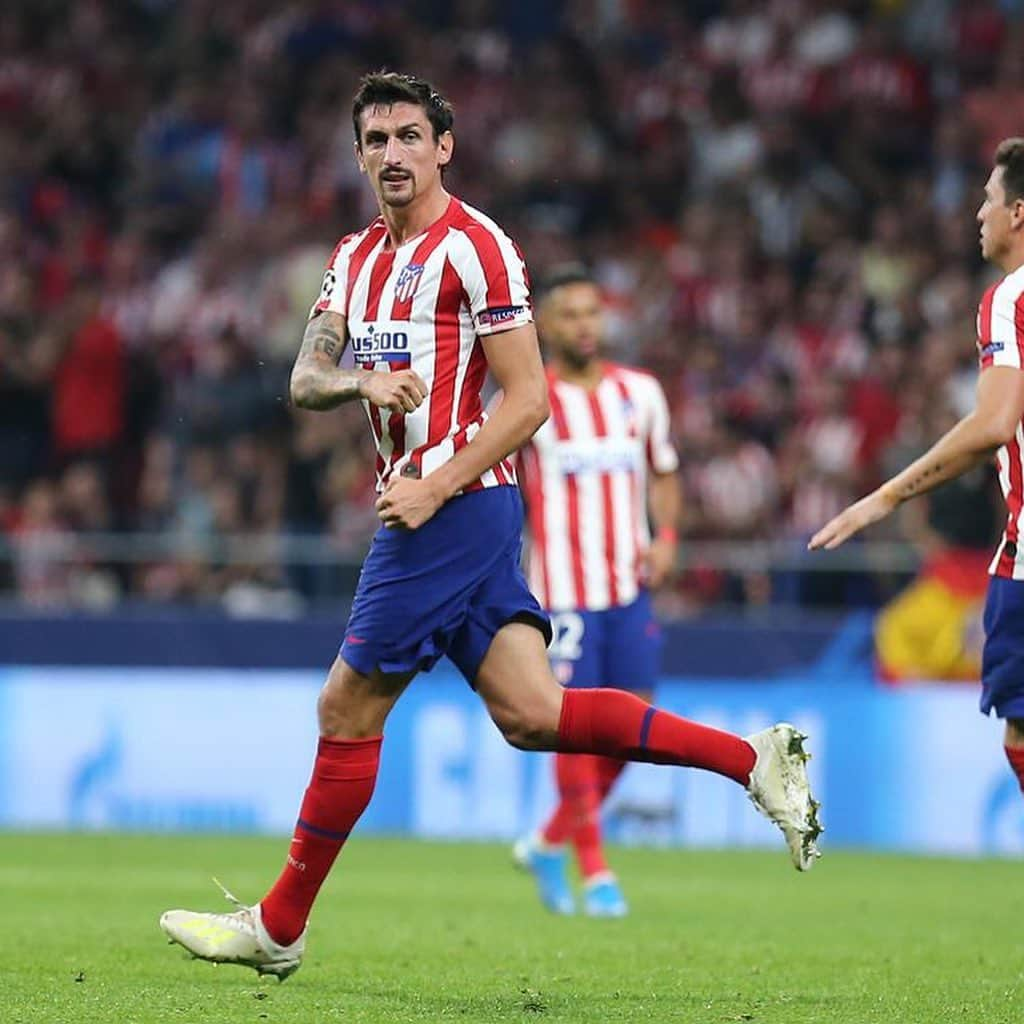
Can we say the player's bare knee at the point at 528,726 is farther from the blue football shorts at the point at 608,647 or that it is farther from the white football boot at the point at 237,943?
the blue football shorts at the point at 608,647

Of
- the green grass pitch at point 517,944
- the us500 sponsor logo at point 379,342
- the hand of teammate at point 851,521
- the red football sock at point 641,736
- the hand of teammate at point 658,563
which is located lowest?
the green grass pitch at point 517,944

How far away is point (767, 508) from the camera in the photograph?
15477mm

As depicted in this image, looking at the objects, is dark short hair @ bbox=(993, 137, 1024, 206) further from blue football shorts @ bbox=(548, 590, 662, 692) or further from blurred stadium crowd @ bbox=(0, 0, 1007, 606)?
blurred stadium crowd @ bbox=(0, 0, 1007, 606)

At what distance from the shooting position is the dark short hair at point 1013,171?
683 centimetres

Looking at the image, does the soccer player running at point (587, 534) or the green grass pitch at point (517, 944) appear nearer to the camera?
the green grass pitch at point (517, 944)

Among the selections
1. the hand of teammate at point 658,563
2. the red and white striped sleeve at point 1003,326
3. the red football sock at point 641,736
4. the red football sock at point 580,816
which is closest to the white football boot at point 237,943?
the red football sock at point 641,736

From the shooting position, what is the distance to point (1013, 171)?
6.83 m

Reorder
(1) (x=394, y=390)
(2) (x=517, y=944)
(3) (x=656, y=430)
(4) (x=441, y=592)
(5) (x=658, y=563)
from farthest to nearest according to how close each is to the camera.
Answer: (3) (x=656, y=430) < (5) (x=658, y=563) < (2) (x=517, y=944) < (4) (x=441, y=592) < (1) (x=394, y=390)

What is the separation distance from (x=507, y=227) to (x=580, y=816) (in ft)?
30.0

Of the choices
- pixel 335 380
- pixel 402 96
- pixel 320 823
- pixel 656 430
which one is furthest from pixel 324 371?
pixel 656 430

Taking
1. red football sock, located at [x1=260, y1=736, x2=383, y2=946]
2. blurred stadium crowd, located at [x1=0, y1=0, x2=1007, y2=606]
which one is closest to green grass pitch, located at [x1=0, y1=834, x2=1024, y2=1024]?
red football sock, located at [x1=260, y1=736, x2=383, y2=946]

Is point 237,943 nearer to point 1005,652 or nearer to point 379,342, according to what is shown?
point 379,342

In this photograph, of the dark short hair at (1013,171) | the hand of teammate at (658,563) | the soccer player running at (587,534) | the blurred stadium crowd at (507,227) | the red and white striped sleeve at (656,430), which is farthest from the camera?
the blurred stadium crowd at (507,227)

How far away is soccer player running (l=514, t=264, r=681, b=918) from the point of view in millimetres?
9719
